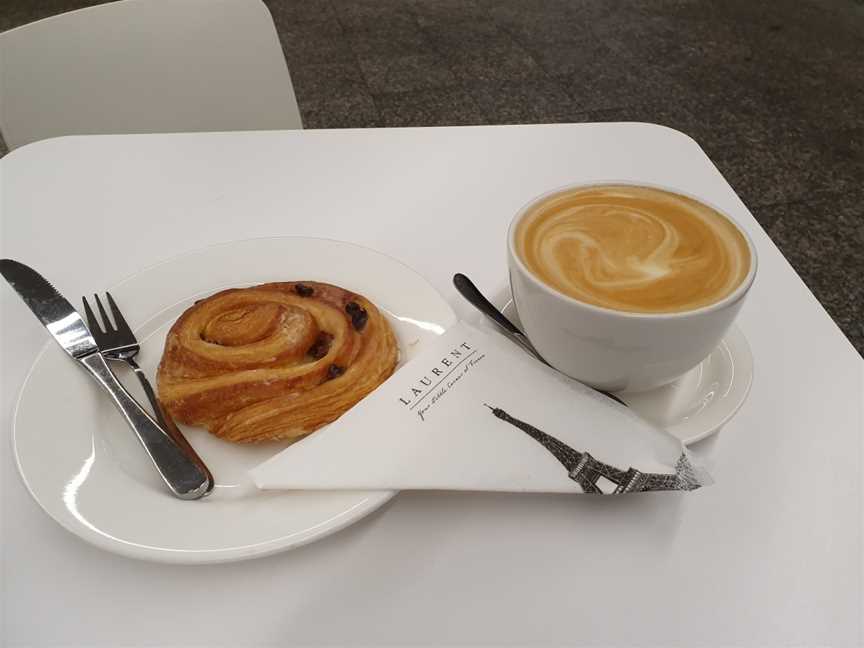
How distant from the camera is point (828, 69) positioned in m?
2.55

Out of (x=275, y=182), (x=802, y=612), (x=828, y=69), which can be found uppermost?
(x=275, y=182)

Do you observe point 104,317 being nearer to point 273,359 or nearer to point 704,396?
point 273,359

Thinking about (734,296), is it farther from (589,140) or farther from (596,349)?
(589,140)

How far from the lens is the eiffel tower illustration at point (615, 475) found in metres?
0.44

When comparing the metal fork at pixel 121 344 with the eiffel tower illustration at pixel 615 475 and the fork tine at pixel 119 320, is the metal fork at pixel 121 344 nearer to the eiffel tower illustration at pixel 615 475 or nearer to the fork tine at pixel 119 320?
the fork tine at pixel 119 320

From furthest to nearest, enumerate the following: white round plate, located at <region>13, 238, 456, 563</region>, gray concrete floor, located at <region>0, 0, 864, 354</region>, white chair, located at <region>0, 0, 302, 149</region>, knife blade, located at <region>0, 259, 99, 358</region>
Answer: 1. gray concrete floor, located at <region>0, 0, 864, 354</region>
2. white chair, located at <region>0, 0, 302, 149</region>
3. knife blade, located at <region>0, 259, 99, 358</region>
4. white round plate, located at <region>13, 238, 456, 563</region>

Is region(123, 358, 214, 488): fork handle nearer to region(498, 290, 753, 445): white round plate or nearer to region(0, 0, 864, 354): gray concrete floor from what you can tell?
region(498, 290, 753, 445): white round plate

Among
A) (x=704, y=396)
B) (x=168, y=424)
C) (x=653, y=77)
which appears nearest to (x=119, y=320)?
(x=168, y=424)

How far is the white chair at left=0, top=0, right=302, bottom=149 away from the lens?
992mm

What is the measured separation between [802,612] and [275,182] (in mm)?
679

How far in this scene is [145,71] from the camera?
1.07m

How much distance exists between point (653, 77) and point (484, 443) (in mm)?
2419

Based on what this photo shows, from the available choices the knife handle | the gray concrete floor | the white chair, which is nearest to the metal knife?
the knife handle

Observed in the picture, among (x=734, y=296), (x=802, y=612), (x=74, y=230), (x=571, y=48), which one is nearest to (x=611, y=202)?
(x=734, y=296)
